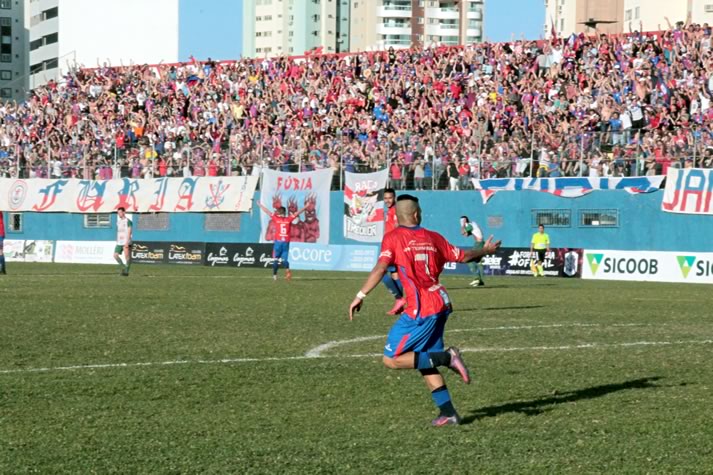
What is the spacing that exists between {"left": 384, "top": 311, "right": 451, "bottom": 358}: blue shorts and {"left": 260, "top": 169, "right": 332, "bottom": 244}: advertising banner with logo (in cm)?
3382

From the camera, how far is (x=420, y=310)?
32.0 feet

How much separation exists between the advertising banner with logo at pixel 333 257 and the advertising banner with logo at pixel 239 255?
972mm

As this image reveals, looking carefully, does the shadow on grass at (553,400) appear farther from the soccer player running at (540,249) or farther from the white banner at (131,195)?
the white banner at (131,195)

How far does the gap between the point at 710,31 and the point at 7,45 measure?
368 feet

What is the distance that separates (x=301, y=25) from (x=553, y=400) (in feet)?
584

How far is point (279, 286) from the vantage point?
29.8m

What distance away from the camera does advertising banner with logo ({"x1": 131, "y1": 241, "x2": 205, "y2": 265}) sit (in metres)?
46.8

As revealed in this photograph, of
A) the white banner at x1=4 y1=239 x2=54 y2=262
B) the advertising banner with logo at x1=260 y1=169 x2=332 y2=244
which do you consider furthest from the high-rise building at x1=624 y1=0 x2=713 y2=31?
the white banner at x1=4 y1=239 x2=54 y2=262

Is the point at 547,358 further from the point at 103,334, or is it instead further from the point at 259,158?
the point at 259,158

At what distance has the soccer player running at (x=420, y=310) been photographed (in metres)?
9.69

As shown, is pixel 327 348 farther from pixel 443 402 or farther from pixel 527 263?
pixel 527 263

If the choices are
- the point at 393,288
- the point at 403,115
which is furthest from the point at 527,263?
the point at 393,288

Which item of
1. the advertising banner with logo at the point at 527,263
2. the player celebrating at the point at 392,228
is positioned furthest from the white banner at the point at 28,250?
the player celebrating at the point at 392,228

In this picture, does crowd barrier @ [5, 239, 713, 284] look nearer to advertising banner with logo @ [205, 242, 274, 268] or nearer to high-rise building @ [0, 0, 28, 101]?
advertising banner with logo @ [205, 242, 274, 268]
